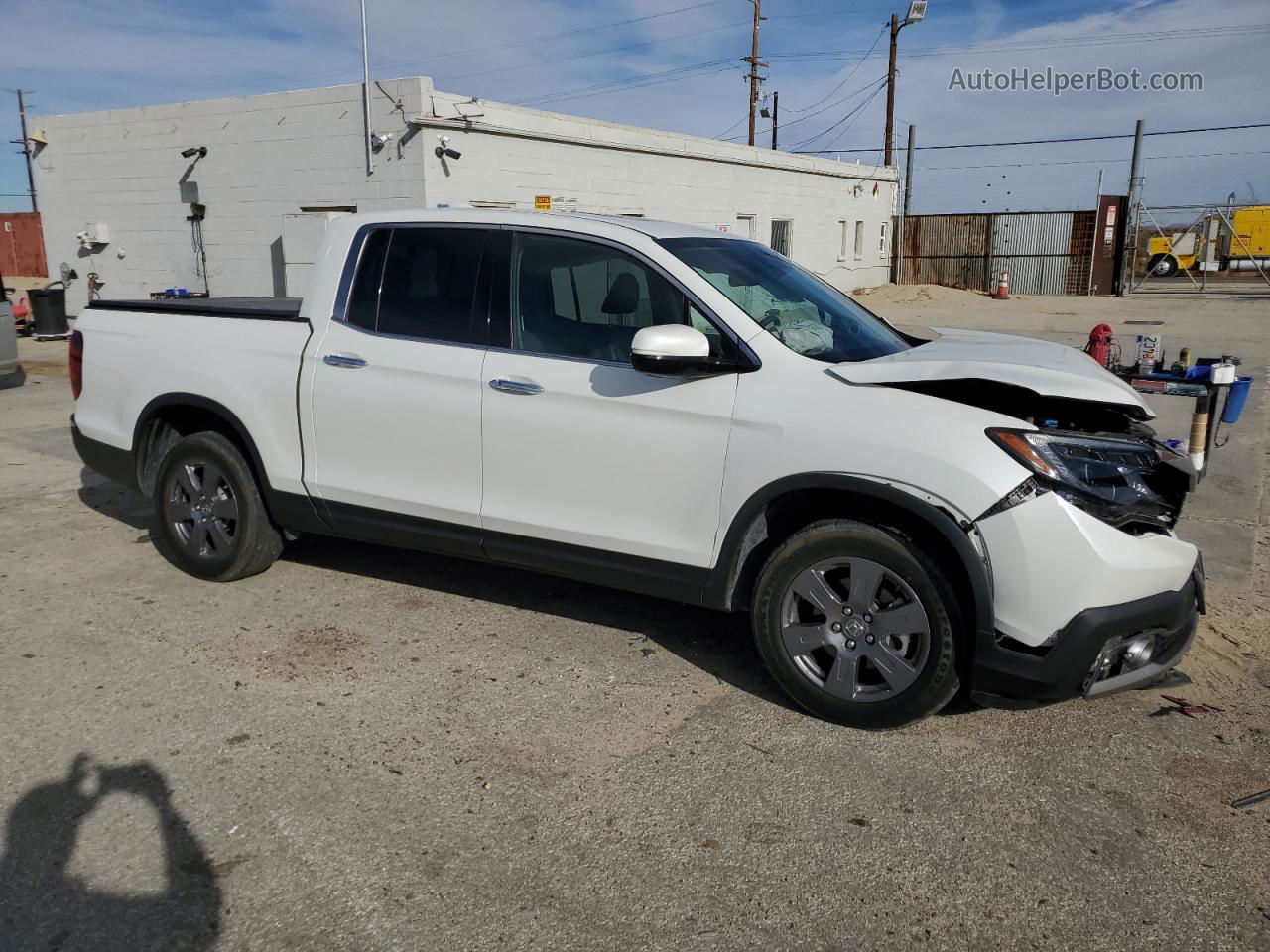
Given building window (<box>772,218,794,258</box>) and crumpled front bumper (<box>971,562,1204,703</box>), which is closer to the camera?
crumpled front bumper (<box>971,562,1204,703</box>)

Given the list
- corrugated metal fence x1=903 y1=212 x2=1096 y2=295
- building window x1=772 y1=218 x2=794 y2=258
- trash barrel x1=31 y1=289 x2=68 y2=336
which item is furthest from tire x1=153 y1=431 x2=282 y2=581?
corrugated metal fence x1=903 y1=212 x2=1096 y2=295

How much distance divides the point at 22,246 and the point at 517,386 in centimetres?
4166

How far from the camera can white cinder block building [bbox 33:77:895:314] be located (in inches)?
587

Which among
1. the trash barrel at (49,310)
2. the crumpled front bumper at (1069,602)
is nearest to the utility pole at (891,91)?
the trash barrel at (49,310)

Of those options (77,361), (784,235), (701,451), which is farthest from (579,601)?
(784,235)

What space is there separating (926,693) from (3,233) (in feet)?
145

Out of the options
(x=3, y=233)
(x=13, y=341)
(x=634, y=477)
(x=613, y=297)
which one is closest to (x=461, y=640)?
(x=634, y=477)

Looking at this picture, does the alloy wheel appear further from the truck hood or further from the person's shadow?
the person's shadow

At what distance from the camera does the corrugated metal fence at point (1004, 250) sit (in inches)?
1238

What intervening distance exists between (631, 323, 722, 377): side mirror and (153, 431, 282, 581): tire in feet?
8.02

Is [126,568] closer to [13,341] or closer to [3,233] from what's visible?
[13,341]

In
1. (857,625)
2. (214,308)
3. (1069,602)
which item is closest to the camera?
(1069,602)

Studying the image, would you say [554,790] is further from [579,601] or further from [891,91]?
[891,91]

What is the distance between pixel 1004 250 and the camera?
32.3 m
